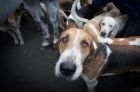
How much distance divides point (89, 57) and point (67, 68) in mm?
420

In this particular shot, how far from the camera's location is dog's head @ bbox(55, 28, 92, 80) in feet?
8.58

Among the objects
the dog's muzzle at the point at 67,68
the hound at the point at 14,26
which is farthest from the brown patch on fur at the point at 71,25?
the hound at the point at 14,26

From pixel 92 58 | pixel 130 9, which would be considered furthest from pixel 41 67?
pixel 130 9

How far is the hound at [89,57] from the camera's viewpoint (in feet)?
8.71

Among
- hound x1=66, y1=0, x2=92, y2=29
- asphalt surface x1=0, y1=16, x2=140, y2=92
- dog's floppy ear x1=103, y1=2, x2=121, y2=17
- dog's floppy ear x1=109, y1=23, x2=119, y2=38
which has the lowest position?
asphalt surface x1=0, y1=16, x2=140, y2=92

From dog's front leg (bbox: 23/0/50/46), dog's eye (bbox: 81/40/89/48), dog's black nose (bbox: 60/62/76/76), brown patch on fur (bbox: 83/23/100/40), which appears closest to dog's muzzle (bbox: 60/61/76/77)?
dog's black nose (bbox: 60/62/76/76)

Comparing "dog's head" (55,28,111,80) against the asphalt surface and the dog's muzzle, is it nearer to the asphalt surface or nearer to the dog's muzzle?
the dog's muzzle

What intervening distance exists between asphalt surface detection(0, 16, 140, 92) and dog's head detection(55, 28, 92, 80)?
1.02 metres

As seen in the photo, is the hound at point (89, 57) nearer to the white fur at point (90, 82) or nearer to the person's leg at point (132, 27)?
the white fur at point (90, 82)

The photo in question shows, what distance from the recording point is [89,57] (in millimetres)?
2953

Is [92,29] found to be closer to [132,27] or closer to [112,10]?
[132,27]

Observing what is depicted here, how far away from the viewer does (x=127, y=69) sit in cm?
326

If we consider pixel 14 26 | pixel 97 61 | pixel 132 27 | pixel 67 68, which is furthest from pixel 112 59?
pixel 14 26

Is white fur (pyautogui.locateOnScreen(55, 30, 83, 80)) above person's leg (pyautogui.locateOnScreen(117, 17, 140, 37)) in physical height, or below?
above
